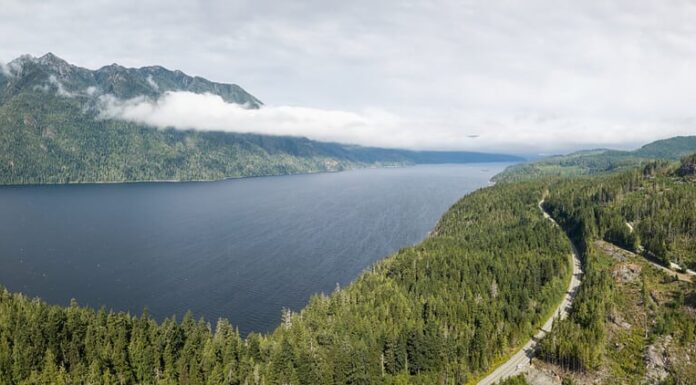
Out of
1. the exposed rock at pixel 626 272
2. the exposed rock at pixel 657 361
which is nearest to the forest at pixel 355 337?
the exposed rock at pixel 657 361

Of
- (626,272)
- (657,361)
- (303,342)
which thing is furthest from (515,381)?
(626,272)

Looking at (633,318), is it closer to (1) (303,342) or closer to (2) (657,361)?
(2) (657,361)

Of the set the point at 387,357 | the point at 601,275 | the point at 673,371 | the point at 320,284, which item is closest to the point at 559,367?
the point at 673,371

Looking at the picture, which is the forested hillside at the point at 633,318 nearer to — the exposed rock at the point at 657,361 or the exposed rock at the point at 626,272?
the exposed rock at the point at 626,272

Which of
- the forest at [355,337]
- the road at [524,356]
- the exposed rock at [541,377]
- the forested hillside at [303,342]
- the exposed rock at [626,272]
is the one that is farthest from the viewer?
the exposed rock at [626,272]

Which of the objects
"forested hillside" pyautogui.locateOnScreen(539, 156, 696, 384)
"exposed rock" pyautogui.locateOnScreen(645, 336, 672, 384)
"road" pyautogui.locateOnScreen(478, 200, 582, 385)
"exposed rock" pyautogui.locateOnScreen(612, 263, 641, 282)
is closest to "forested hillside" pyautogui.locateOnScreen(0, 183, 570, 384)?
"road" pyautogui.locateOnScreen(478, 200, 582, 385)

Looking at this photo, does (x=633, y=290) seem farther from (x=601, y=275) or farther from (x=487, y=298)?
(x=487, y=298)

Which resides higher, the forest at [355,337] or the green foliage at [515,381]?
the forest at [355,337]

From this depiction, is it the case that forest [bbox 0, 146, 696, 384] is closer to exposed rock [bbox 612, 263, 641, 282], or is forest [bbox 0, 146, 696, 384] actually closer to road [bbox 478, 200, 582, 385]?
road [bbox 478, 200, 582, 385]
